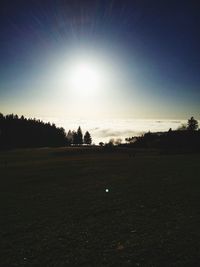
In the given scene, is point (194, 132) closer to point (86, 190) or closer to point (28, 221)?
point (86, 190)

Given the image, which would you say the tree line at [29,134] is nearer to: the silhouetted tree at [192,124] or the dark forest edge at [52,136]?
the dark forest edge at [52,136]

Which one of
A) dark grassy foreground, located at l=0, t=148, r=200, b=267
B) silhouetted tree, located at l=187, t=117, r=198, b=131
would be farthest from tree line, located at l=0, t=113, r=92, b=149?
dark grassy foreground, located at l=0, t=148, r=200, b=267

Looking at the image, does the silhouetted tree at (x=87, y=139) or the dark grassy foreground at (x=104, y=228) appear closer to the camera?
the dark grassy foreground at (x=104, y=228)

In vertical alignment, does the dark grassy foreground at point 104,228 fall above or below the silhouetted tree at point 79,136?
below

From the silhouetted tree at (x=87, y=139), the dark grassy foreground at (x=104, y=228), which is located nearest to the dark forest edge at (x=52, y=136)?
the silhouetted tree at (x=87, y=139)

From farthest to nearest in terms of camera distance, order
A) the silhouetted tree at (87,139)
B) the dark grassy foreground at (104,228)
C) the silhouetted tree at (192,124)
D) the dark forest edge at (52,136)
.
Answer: the silhouetted tree at (87,139)
the silhouetted tree at (192,124)
the dark forest edge at (52,136)
the dark grassy foreground at (104,228)

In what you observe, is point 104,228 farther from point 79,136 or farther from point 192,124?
point 79,136

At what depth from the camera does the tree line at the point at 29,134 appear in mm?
119625

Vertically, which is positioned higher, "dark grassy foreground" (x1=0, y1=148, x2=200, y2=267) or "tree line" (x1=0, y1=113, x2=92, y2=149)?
"tree line" (x1=0, y1=113, x2=92, y2=149)

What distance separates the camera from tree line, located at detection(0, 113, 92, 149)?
120 meters

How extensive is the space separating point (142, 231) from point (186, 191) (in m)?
8.66

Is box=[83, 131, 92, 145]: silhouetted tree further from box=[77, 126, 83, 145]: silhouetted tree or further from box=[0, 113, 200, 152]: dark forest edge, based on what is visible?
box=[77, 126, 83, 145]: silhouetted tree

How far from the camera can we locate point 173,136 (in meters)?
84.3

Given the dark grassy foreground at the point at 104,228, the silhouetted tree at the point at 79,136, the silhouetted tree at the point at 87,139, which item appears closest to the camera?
the dark grassy foreground at the point at 104,228
